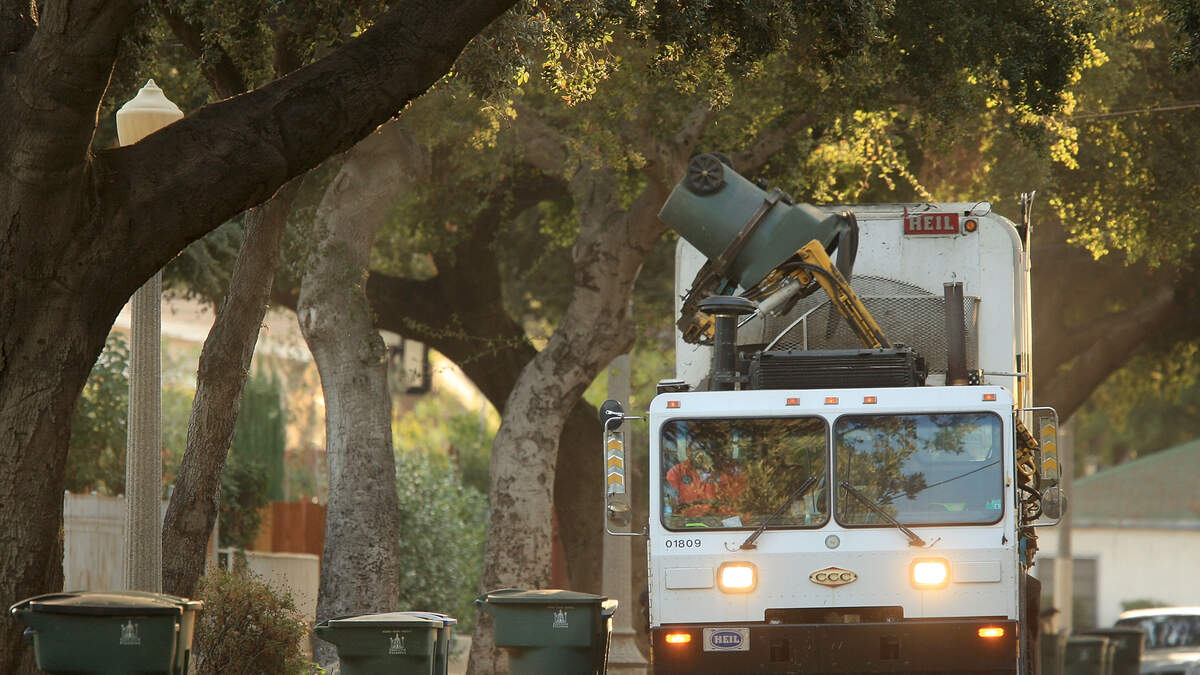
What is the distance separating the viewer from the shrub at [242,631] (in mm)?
13156

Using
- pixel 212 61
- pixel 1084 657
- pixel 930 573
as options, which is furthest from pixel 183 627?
pixel 1084 657

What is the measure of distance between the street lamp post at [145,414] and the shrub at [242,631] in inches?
67.4

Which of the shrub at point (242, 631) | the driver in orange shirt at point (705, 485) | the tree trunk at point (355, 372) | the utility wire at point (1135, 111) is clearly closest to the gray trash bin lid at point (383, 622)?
the driver in orange shirt at point (705, 485)

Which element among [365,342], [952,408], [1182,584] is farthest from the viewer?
[1182,584]

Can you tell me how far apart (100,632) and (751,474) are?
4.21 metres

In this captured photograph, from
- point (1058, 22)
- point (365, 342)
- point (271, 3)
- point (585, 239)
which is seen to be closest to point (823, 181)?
Result: point (585, 239)

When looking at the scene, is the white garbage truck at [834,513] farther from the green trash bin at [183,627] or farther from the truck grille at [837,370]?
the green trash bin at [183,627]

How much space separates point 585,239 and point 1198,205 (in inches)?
281

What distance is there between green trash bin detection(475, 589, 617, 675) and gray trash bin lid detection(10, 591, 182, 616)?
9.10ft

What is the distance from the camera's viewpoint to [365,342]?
54.1 ft

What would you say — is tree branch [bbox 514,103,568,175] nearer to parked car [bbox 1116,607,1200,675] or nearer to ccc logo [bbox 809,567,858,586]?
ccc logo [bbox 809,567,858,586]

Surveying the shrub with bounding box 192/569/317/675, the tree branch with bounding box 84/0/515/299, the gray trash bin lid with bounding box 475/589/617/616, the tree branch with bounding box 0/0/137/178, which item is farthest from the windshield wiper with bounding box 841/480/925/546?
the tree branch with bounding box 0/0/137/178

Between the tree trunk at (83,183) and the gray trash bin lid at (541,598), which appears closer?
the tree trunk at (83,183)

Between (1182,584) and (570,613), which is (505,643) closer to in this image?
(570,613)
